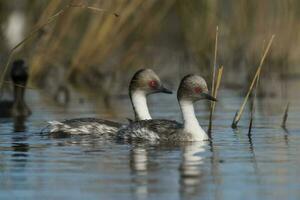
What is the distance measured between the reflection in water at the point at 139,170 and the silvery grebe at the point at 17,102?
585 centimetres

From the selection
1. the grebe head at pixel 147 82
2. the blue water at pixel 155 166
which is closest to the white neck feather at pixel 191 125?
the blue water at pixel 155 166

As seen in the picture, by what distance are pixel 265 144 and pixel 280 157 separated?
142 cm

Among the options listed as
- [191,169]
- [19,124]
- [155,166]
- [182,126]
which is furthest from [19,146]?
[19,124]

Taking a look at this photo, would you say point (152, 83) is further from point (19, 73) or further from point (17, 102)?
point (19, 73)

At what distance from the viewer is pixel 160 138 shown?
45.1 ft

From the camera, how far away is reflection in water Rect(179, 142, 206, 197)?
31.1ft

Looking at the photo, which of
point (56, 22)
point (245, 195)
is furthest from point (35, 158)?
point (56, 22)

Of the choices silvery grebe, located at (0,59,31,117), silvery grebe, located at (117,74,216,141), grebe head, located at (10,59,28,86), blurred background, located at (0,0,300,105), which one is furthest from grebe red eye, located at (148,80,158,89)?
blurred background, located at (0,0,300,105)

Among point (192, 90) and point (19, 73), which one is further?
point (19, 73)

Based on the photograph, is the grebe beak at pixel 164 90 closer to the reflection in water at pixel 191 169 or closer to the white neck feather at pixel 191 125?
the white neck feather at pixel 191 125

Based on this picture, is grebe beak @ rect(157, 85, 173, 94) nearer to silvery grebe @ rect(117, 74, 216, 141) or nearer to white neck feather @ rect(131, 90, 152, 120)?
white neck feather @ rect(131, 90, 152, 120)

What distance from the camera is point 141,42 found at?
2253cm

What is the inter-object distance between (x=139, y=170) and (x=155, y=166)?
327 millimetres

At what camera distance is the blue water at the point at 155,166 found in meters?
9.43
